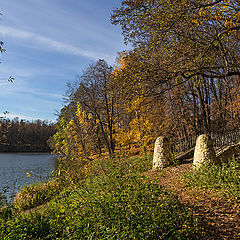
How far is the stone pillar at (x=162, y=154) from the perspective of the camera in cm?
891

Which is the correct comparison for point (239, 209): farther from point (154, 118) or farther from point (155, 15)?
point (154, 118)

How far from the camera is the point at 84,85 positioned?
18.4 m

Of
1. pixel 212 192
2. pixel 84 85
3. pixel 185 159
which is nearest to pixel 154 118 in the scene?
pixel 185 159

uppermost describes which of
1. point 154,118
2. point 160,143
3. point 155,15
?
point 155,15

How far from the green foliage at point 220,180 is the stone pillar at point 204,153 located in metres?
0.80

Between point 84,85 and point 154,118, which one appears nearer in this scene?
point 154,118

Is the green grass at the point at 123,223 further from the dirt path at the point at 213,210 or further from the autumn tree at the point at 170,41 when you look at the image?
the autumn tree at the point at 170,41

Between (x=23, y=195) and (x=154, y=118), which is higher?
(x=154, y=118)

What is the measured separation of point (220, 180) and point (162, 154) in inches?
134

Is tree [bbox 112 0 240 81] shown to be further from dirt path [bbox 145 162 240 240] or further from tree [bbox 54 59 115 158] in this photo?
tree [bbox 54 59 115 158]

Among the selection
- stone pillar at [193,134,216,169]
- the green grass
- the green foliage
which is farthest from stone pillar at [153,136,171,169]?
the green grass

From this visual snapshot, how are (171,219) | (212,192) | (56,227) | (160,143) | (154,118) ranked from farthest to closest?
1. (154,118)
2. (160,143)
3. (212,192)
4. (56,227)
5. (171,219)

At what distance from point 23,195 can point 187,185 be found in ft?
27.4

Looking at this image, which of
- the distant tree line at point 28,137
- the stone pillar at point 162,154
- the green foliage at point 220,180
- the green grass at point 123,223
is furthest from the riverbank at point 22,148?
the green foliage at point 220,180
